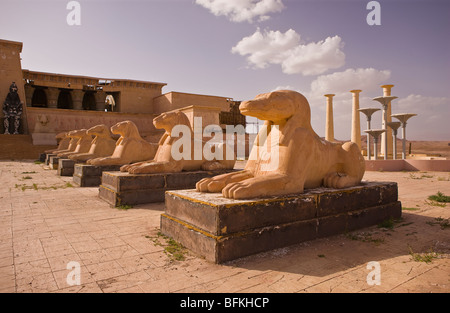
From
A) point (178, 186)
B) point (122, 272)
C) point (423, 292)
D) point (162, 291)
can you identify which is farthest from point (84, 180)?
point (423, 292)

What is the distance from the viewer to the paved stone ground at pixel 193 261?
2205 millimetres

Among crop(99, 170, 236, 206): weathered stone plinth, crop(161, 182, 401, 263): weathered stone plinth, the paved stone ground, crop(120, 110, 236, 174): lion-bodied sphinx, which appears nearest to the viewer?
the paved stone ground

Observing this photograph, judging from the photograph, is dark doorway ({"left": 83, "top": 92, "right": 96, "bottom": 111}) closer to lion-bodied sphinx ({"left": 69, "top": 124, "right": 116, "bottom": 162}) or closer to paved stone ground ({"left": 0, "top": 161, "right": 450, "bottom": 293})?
lion-bodied sphinx ({"left": 69, "top": 124, "right": 116, "bottom": 162})

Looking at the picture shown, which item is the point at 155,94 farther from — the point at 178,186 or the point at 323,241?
the point at 323,241

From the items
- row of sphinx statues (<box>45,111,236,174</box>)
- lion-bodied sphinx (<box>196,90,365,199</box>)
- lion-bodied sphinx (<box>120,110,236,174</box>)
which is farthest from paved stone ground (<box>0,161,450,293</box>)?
row of sphinx statues (<box>45,111,236,174</box>)

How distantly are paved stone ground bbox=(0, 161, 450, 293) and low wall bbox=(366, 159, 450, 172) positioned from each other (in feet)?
28.1

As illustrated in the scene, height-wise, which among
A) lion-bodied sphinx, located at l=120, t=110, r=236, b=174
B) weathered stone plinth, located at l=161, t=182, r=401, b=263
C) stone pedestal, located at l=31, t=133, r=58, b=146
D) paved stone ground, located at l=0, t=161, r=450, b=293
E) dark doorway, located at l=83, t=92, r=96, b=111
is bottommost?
paved stone ground, located at l=0, t=161, r=450, b=293

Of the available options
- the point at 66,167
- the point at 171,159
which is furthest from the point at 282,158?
the point at 66,167

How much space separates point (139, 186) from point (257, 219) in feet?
10.5

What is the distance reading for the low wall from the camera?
A: 11.8 meters

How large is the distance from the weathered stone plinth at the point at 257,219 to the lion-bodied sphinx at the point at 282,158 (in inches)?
6.1

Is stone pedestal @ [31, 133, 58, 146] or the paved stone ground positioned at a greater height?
stone pedestal @ [31, 133, 58, 146]

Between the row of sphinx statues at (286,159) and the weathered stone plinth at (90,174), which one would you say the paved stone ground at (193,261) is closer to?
the row of sphinx statues at (286,159)

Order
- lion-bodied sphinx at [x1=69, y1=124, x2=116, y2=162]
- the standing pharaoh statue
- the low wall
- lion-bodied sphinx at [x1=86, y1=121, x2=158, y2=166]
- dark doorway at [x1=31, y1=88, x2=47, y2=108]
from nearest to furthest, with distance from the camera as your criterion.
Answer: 1. lion-bodied sphinx at [x1=86, y1=121, x2=158, y2=166]
2. lion-bodied sphinx at [x1=69, y1=124, x2=116, y2=162]
3. the low wall
4. the standing pharaoh statue
5. dark doorway at [x1=31, y1=88, x2=47, y2=108]
